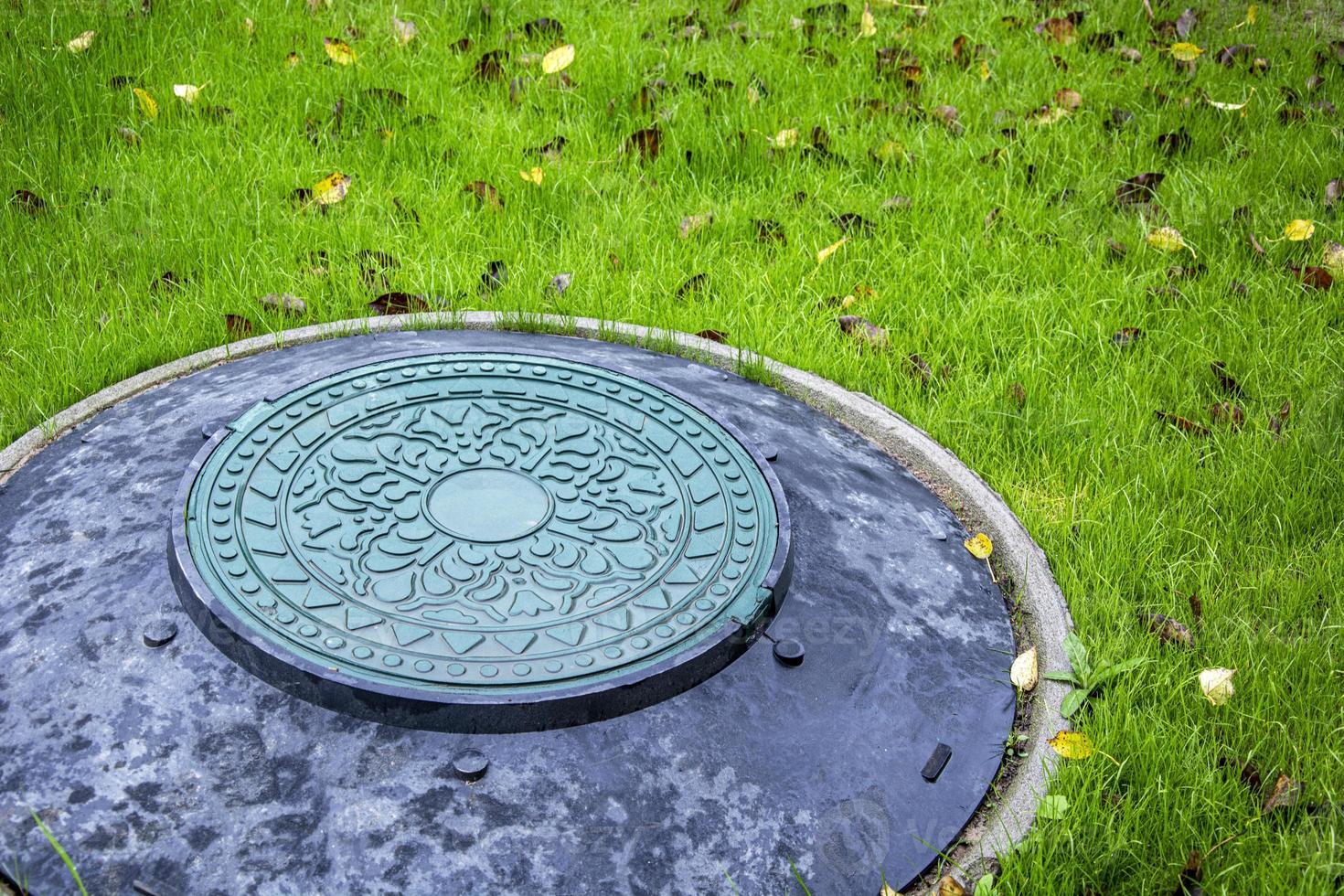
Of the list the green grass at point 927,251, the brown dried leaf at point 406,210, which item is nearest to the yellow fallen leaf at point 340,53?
the green grass at point 927,251

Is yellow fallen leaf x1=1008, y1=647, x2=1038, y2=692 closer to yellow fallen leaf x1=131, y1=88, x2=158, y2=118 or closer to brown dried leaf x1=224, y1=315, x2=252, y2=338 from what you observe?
brown dried leaf x1=224, y1=315, x2=252, y2=338

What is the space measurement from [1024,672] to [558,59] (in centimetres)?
310

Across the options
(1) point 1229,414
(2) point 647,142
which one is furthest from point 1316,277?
(2) point 647,142

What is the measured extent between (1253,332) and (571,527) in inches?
85.4

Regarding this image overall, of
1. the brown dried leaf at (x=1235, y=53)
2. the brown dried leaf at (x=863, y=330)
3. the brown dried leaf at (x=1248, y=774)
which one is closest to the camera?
the brown dried leaf at (x=1248, y=774)

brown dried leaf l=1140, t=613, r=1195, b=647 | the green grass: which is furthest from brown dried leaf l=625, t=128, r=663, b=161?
brown dried leaf l=1140, t=613, r=1195, b=647

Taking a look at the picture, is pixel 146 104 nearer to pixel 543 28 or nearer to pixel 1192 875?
pixel 543 28

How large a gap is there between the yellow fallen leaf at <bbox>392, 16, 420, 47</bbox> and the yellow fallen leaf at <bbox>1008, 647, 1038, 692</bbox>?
3.52 metres

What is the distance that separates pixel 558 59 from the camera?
441 centimetres

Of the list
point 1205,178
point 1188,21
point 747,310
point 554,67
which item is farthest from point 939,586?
point 1188,21

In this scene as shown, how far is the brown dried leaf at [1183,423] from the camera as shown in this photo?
2.97 metres

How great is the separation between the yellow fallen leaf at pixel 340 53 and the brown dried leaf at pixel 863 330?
223cm

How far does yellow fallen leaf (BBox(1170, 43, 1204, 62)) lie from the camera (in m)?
4.67

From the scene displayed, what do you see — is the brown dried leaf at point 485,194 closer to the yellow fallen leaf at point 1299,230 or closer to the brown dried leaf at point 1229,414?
the brown dried leaf at point 1229,414
